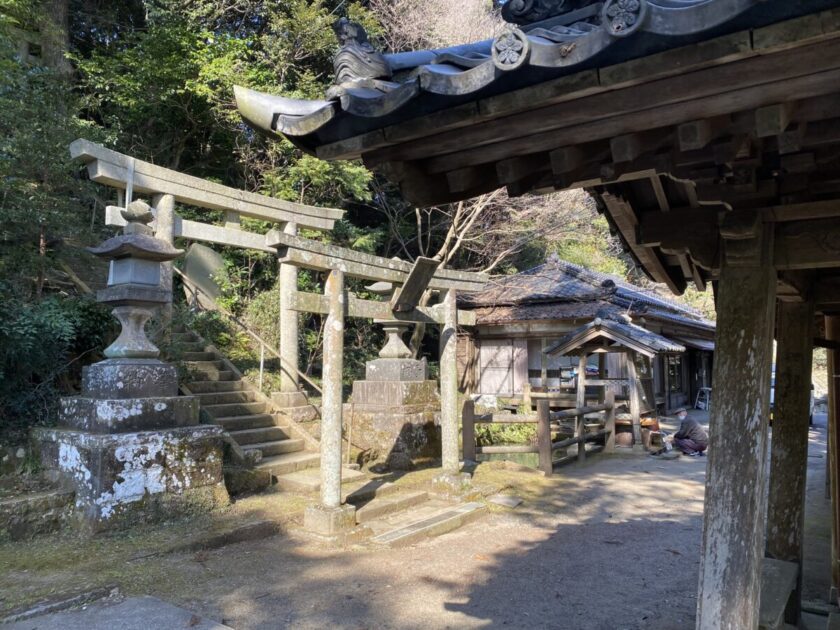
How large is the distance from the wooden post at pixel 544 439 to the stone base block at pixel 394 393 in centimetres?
171

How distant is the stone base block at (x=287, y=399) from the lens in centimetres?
960

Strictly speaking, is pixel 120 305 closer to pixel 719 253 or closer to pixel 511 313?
pixel 719 253

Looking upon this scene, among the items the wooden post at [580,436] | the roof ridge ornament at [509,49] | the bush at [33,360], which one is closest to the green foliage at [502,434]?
the wooden post at [580,436]

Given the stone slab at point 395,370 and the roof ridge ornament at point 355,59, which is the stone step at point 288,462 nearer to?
the stone slab at point 395,370

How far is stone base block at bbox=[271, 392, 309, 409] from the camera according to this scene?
9602 mm

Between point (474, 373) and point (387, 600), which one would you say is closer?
point (387, 600)

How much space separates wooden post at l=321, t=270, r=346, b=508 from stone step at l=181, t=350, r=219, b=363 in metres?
4.38

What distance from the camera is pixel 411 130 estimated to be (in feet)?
6.98

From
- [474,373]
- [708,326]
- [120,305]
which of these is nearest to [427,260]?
[120,305]

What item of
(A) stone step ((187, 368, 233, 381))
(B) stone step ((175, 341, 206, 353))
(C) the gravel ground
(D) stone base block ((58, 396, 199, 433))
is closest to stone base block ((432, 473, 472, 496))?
(C) the gravel ground

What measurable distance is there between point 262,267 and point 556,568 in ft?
35.8

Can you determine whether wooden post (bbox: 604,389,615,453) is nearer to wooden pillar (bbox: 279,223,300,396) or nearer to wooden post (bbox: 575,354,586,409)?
wooden post (bbox: 575,354,586,409)

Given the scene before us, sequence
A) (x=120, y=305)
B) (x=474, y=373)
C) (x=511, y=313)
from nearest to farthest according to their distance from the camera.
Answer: (x=120, y=305)
(x=511, y=313)
(x=474, y=373)

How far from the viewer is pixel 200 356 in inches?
379
